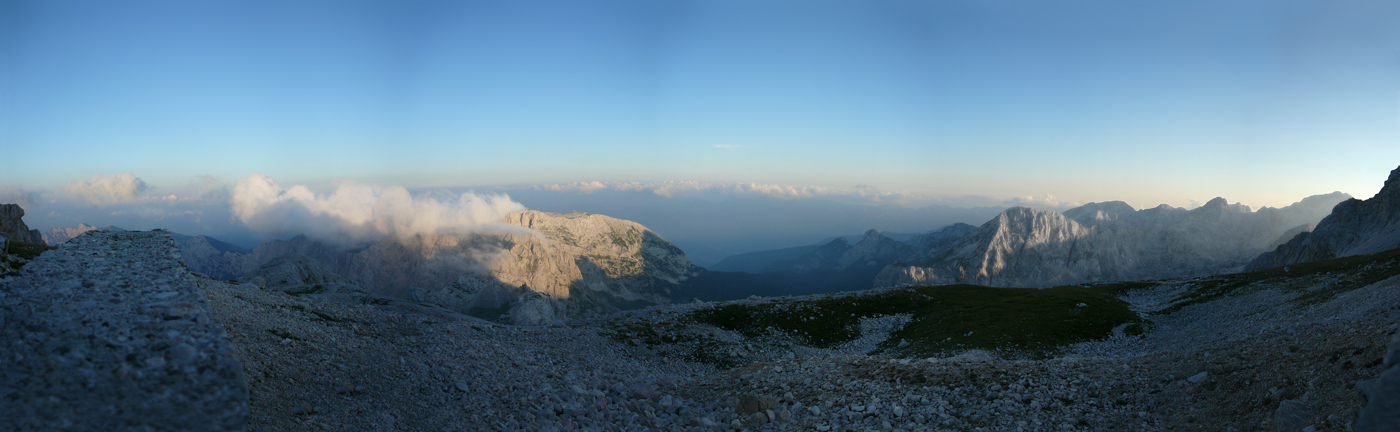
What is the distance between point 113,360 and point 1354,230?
213943mm

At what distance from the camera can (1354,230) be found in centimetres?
12875

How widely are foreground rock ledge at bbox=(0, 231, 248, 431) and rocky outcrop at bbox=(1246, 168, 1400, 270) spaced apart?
17813 centimetres

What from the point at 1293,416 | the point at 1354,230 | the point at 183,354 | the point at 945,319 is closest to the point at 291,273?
the point at 945,319

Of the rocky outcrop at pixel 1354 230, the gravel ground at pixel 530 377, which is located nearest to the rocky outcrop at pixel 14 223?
the gravel ground at pixel 530 377

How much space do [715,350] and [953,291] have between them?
4518 centimetres

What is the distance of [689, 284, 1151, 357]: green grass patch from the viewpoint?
42688 mm

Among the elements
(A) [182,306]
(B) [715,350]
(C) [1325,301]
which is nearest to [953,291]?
(C) [1325,301]

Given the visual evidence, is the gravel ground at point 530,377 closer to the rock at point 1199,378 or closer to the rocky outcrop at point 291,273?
the rock at point 1199,378

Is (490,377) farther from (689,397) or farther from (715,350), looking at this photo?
(715,350)

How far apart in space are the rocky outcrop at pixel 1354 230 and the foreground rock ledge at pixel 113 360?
584 feet

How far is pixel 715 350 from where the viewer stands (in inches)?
1593

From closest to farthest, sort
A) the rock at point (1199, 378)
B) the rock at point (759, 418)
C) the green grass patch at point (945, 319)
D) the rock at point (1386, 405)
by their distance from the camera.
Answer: the rock at point (1386, 405)
the rock at point (1199, 378)
the rock at point (759, 418)
the green grass patch at point (945, 319)

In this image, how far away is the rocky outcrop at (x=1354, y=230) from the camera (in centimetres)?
11461

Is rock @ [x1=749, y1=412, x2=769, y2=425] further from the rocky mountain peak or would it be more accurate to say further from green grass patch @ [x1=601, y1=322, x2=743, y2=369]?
the rocky mountain peak
